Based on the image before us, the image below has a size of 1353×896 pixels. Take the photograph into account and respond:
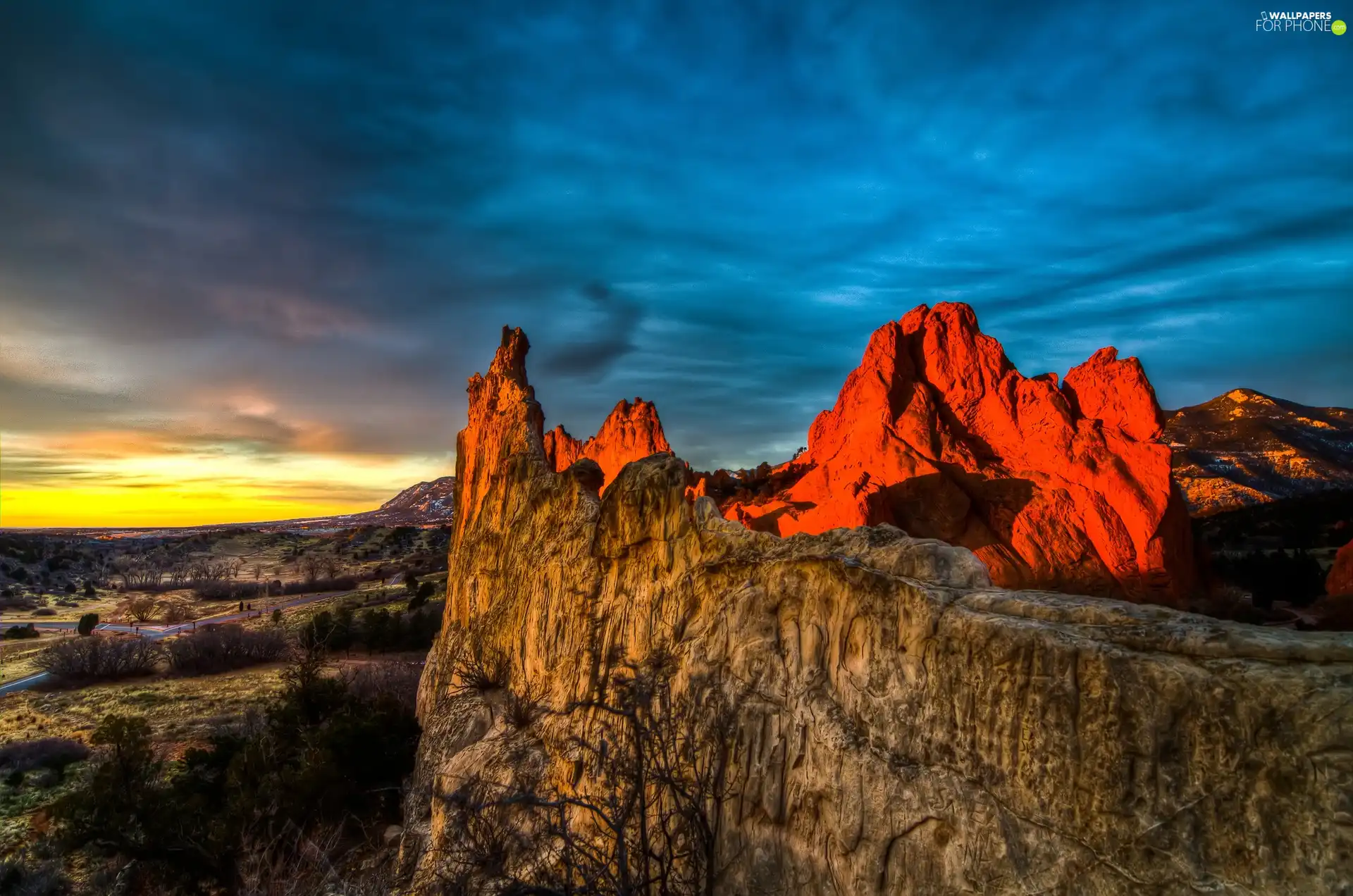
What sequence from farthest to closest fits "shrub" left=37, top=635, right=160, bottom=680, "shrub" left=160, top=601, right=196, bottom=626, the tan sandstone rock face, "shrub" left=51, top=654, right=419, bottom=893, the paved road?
1. "shrub" left=160, top=601, right=196, bottom=626
2. the paved road
3. "shrub" left=37, top=635, right=160, bottom=680
4. "shrub" left=51, top=654, right=419, bottom=893
5. the tan sandstone rock face

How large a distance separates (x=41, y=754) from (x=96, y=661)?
56.4ft

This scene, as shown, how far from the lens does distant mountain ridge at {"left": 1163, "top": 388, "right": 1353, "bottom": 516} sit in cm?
6303

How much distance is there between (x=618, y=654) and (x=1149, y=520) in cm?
2963

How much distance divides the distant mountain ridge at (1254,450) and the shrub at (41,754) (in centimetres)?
6729

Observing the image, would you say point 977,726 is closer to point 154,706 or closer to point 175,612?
point 154,706

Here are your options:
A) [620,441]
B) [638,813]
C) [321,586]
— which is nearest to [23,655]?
[321,586]

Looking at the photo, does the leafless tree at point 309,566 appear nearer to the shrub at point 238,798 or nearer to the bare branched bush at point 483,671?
the shrub at point 238,798

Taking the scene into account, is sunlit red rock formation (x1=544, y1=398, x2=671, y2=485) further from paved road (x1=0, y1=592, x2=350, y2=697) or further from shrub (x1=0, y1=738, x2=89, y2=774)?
paved road (x1=0, y1=592, x2=350, y2=697)

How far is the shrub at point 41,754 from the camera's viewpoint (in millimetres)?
22688

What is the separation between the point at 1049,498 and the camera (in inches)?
1247

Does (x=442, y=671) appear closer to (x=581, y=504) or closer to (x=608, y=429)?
(x=581, y=504)

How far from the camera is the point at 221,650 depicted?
1548 inches

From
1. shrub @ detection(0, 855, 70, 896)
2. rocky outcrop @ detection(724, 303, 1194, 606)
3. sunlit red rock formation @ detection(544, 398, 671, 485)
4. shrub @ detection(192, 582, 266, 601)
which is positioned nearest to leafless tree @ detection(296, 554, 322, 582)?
shrub @ detection(192, 582, 266, 601)

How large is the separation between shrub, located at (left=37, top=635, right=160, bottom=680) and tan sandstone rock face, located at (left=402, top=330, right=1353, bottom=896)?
134ft
